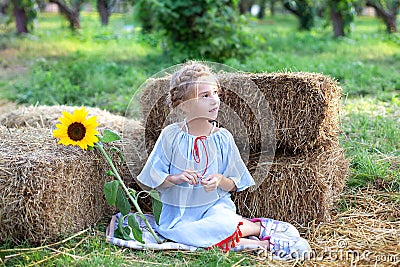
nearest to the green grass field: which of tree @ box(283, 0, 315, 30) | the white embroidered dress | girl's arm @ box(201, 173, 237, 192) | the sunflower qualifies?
the white embroidered dress

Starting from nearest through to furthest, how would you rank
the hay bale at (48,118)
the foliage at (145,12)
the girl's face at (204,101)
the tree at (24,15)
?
the girl's face at (204,101)
the hay bale at (48,118)
the foliage at (145,12)
the tree at (24,15)

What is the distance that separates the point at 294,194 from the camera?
136 inches

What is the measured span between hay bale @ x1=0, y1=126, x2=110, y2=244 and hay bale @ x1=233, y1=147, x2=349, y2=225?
34.7 inches

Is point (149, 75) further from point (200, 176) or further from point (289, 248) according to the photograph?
point (289, 248)

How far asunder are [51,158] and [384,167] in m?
2.32

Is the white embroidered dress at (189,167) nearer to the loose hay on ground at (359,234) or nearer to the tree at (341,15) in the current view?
the loose hay on ground at (359,234)

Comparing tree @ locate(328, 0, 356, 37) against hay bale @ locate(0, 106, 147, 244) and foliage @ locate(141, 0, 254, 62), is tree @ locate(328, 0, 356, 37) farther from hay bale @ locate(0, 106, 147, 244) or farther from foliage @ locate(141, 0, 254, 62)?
hay bale @ locate(0, 106, 147, 244)

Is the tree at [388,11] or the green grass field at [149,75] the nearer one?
the green grass field at [149,75]

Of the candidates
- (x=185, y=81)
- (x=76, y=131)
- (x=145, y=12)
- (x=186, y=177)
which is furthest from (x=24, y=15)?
(x=186, y=177)

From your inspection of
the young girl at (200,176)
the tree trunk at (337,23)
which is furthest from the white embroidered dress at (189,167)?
the tree trunk at (337,23)

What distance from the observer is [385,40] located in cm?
1189

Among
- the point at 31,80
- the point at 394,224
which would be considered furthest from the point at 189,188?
the point at 31,80

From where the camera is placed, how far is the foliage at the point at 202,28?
797cm

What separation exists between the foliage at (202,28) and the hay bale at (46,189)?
4.72m
